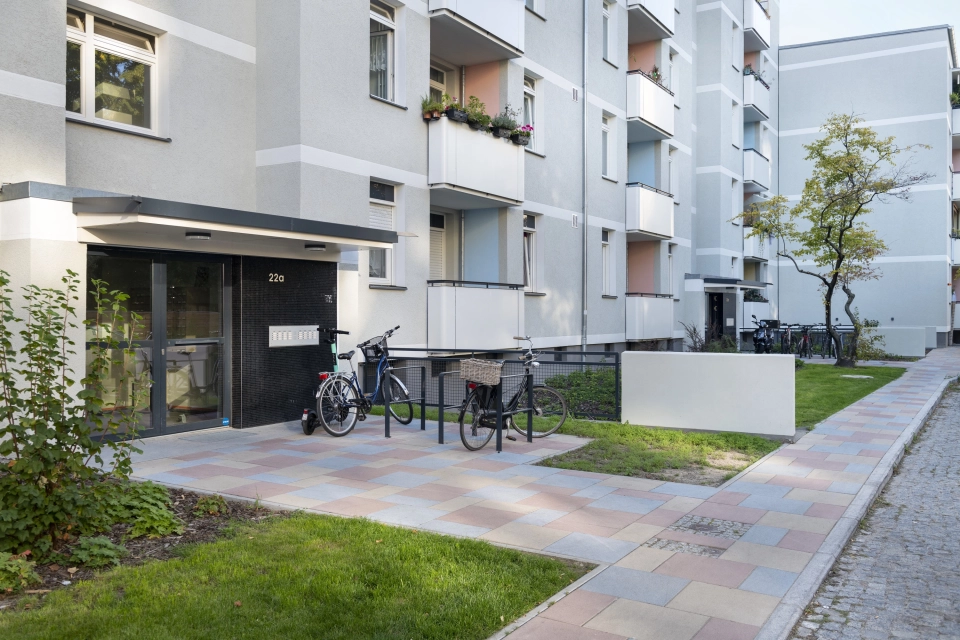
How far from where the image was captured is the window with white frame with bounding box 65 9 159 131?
973cm

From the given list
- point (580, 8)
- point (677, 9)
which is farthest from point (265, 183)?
point (677, 9)

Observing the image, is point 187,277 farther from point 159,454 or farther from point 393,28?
point 393,28

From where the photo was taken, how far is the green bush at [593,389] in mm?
11438

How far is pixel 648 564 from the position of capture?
513 cm

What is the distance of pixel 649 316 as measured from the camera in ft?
74.9

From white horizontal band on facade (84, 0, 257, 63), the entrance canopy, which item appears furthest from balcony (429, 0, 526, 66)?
the entrance canopy

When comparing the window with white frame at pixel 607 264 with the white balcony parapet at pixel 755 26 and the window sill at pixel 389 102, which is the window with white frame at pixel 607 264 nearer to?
the window sill at pixel 389 102

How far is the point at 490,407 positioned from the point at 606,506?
111 inches

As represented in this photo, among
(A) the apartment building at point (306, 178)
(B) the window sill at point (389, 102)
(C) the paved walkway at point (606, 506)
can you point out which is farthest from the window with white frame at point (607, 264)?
(C) the paved walkway at point (606, 506)

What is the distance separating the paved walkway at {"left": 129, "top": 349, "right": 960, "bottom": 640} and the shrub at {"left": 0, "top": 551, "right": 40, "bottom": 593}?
2.13m

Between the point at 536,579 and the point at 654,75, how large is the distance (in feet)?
69.2

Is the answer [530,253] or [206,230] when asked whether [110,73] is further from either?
[530,253]

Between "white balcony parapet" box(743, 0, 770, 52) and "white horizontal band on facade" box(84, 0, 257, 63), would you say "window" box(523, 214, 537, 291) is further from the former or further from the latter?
"white balcony parapet" box(743, 0, 770, 52)

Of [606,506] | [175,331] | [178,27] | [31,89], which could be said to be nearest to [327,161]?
[178,27]
